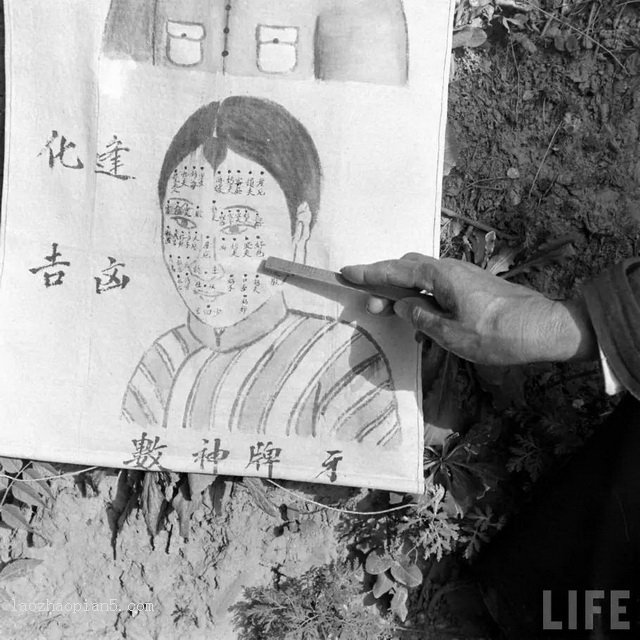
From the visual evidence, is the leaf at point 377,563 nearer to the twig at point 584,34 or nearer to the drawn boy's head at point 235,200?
the drawn boy's head at point 235,200

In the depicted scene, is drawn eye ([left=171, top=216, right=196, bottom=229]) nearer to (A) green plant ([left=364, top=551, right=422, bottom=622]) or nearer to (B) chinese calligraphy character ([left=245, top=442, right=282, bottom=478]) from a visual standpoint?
(B) chinese calligraphy character ([left=245, top=442, right=282, bottom=478])

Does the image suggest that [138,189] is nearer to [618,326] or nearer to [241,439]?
[241,439]

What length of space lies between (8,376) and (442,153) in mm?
1347

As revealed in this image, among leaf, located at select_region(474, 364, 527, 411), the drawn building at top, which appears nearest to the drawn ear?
the drawn building at top

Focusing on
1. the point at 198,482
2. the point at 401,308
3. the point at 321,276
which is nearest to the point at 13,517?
the point at 198,482

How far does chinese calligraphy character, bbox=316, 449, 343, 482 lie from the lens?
173 cm

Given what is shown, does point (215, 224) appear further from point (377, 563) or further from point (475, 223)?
point (377, 563)

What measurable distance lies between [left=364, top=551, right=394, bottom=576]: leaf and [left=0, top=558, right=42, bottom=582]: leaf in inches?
39.5

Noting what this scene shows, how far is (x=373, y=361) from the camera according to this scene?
171 cm

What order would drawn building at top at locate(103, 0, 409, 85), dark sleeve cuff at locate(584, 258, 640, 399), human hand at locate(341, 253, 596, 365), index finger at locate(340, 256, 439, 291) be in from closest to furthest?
Result: dark sleeve cuff at locate(584, 258, 640, 399) → human hand at locate(341, 253, 596, 365) → index finger at locate(340, 256, 439, 291) → drawn building at top at locate(103, 0, 409, 85)

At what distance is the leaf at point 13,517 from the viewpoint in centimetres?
181

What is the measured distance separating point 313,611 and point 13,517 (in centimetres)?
93

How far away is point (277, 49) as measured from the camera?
1696 mm

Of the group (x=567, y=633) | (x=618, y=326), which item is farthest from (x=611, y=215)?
(x=567, y=633)
